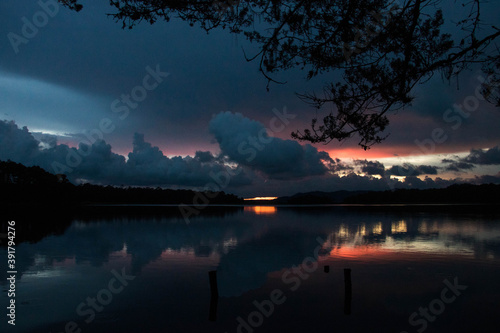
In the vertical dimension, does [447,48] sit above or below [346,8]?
below

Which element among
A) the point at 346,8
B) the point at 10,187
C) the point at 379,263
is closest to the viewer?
the point at 346,8

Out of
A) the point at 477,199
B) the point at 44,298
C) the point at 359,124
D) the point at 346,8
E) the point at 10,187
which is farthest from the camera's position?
the point at 477,199

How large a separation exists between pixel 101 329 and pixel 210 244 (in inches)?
897

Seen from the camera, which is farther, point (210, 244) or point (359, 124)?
Result: point (210, 244)

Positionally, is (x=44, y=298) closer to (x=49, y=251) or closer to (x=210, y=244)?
(x=49, y=251)

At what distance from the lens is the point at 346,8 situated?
8.16 meters

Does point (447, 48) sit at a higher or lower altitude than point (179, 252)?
higher

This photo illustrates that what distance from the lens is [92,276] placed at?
1936cm

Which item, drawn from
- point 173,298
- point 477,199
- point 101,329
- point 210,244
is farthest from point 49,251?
point 477,199

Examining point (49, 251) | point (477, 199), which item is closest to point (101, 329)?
point (49, 251)

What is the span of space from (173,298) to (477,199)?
186 metres

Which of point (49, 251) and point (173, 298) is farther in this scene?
point (49, 251)

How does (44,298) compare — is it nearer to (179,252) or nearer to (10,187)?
(179,252)

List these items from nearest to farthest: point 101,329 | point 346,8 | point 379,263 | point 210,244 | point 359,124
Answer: point 346,8
point 359,124
point 101,329
point 379,263
point 210,244
